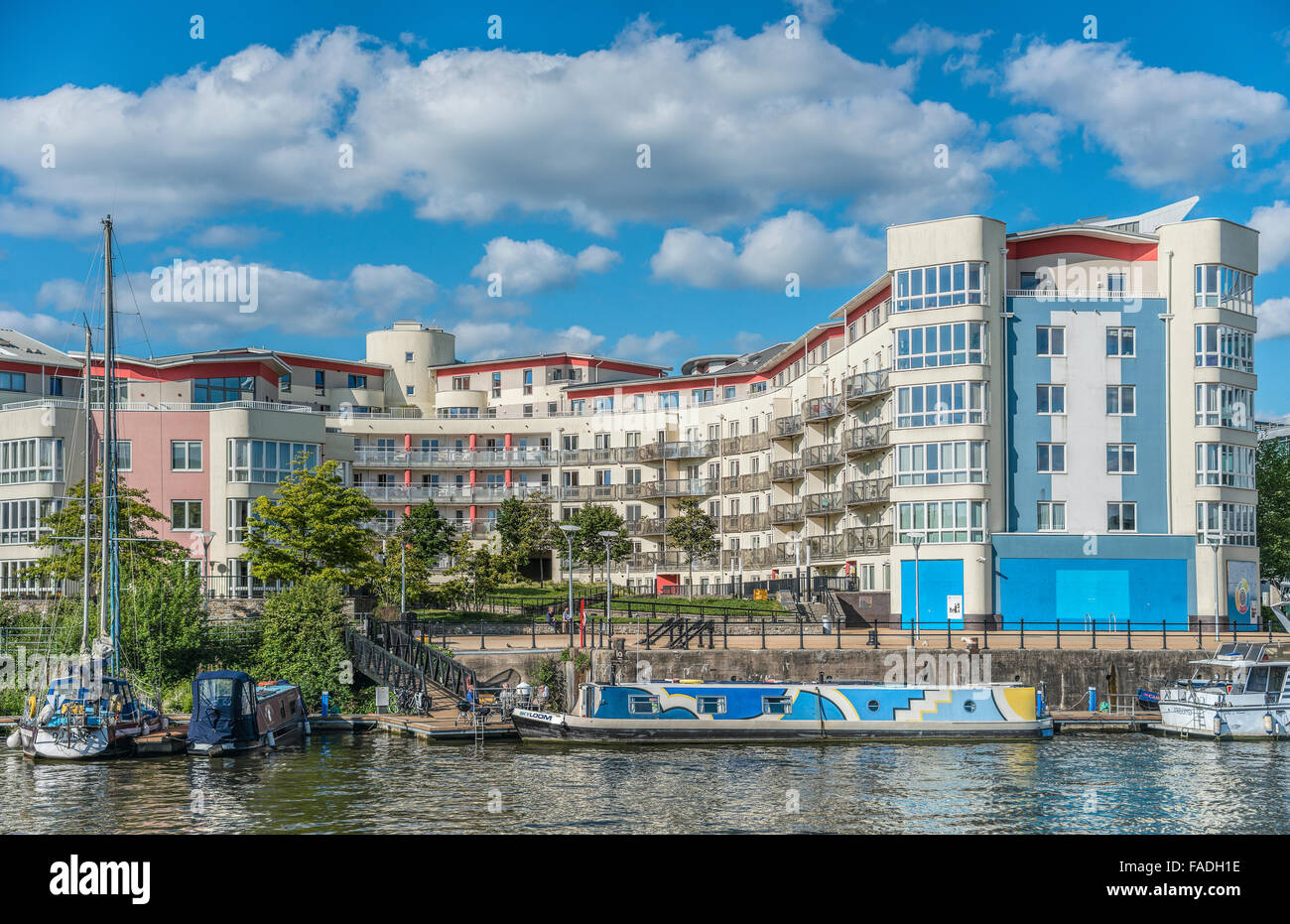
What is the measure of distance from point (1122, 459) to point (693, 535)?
1229 inches

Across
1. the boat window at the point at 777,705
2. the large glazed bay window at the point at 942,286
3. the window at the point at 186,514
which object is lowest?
the boat window at the point at 777,705

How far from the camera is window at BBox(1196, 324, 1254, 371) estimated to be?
67562mm

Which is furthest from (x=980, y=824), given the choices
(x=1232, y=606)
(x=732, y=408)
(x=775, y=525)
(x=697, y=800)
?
(x=732, y=408)

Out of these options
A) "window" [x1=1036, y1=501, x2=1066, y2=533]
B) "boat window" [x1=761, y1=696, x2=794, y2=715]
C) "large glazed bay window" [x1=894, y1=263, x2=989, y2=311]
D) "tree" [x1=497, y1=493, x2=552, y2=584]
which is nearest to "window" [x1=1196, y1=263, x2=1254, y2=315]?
"large glazed bay window" [x1=894, y1=263, x2=989, y2=311]

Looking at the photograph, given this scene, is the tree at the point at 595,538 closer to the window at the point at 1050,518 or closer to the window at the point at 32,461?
the window at the point at 1050,518

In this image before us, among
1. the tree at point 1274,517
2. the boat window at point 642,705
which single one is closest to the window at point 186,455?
the boat window at point 642,705

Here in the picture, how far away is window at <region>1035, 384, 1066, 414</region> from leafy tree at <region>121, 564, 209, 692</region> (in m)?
42.0

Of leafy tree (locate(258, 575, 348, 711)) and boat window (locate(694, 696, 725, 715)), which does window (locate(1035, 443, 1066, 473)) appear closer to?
boat window (locate(694, 696, 725, 715))

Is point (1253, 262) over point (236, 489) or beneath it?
over

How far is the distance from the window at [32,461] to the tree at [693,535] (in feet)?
131

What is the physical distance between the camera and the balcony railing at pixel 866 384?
2798 inches

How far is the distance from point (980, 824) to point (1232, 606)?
4451cm
